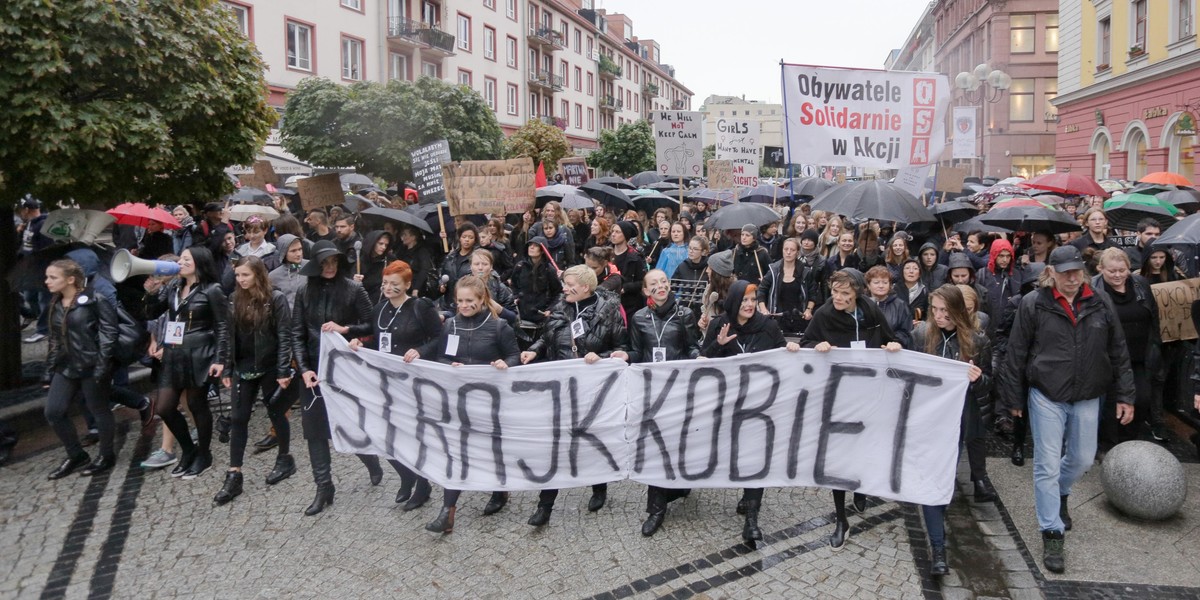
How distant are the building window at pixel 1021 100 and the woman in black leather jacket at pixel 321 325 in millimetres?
50279

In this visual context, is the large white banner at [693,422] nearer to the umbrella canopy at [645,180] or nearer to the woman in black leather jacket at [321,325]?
the woman in black leather jacket at [321,325]

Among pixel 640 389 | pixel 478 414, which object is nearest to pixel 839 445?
pixel 640 389

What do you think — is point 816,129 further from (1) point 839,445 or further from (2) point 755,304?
(1) point 839,445

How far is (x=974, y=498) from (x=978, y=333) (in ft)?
3.99

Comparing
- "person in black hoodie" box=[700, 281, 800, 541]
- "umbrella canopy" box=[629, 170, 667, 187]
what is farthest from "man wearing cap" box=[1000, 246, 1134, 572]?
"umbrella canopy" box=[629, 170, 667, 187]

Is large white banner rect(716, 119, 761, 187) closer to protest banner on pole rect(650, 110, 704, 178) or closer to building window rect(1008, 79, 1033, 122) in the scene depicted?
protest banner on pole rect(650, 110, 704, 178)

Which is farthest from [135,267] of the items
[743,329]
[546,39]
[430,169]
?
[546,39]

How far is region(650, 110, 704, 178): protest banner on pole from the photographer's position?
16469 mm

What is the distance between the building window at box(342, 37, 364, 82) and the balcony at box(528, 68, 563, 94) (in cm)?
1882

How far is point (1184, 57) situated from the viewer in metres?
23.6

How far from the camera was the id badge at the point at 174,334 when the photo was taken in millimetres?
6496

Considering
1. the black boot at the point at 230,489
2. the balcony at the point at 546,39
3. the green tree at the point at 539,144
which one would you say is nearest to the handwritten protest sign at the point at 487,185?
the black boot at the point at 230,489

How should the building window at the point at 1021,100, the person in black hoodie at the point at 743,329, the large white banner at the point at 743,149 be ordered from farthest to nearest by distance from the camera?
1. the building window at the point at 1021,100
2. the large white banner at the point at 743,149
3. the person in black hoodie at the point at 743,329

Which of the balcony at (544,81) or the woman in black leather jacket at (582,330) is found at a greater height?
the balcony at (544,81)
